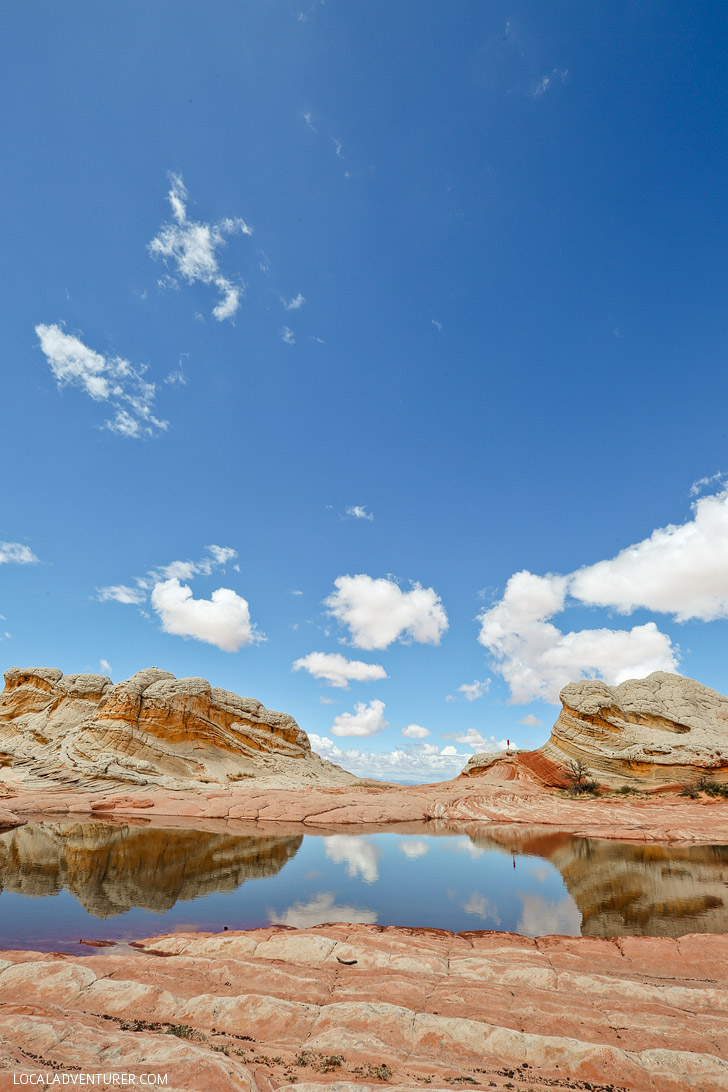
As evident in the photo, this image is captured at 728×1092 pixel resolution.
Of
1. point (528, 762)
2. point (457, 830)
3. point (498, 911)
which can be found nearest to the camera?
point (498, 911)

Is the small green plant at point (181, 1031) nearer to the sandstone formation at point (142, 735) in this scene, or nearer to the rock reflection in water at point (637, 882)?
the rock reflection in water at point (637, 882)

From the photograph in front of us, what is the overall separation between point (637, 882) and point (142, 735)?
48805 millimetres

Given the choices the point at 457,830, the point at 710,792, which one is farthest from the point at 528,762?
the point at 457,830

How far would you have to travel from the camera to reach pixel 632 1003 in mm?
8414

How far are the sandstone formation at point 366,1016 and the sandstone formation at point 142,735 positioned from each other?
1605 inches

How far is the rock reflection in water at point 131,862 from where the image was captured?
55.5 ft

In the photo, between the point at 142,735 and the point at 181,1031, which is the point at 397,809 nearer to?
the point at 142,735

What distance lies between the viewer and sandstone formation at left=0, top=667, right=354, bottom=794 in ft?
152

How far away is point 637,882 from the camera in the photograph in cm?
1955

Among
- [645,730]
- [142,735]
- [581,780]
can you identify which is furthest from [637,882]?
[142,735]

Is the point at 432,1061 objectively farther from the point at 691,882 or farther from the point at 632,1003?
the point at 691,882

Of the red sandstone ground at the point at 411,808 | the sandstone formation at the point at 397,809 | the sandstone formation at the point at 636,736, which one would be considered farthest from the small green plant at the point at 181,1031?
the sandstone formation at the point at 636,736

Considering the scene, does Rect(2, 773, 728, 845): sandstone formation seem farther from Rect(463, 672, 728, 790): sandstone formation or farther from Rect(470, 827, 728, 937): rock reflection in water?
Rect(470, 827, 728, 937): rock reflection in water

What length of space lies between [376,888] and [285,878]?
3.94 meters
